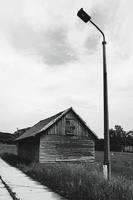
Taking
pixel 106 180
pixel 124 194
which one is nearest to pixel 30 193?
pixel 106 180

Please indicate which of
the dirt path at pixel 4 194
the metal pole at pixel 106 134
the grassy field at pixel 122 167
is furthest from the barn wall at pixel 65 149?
the metal pole at pixel 106 134

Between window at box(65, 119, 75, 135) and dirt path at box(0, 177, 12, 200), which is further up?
window at box(65, 119, 75, 135)

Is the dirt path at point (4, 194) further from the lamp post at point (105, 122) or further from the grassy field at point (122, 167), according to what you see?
the grassy field at point (122, 167)

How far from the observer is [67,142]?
27.5 metres

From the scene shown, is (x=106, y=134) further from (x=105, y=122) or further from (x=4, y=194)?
(x=4, y=194)

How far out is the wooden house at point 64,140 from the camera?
26.4 metres

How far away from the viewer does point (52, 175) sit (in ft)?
44.2

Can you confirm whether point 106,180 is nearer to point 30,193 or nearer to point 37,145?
point 30,193

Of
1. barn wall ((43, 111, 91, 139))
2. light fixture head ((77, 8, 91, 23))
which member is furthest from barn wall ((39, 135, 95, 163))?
light fixture head ((77, 8, 91, 23))

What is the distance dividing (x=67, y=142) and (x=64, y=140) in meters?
0.35

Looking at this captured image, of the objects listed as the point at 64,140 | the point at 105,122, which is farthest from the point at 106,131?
the point at 64,140

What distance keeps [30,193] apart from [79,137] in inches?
703

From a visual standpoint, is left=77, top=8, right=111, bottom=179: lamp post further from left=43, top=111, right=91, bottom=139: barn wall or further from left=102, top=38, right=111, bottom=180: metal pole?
left=43, top=111, right=91, bottom=139: barn wall

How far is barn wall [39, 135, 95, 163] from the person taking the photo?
26.4m
